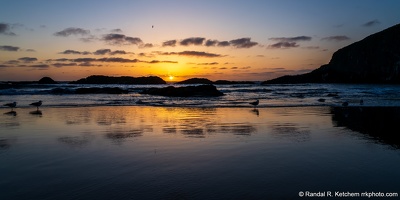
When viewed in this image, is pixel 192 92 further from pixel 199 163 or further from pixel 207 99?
pixel 199 163

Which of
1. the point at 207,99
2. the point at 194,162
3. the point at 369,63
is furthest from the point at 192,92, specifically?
the point at 369,63

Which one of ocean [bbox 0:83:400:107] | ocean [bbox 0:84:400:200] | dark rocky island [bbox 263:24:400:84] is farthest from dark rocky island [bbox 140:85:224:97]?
dark rocky island [bbox 263:24:400:84]

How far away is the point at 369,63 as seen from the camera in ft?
388

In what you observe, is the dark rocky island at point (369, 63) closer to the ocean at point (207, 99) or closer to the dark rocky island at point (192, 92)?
the ocean at point (207, 99)

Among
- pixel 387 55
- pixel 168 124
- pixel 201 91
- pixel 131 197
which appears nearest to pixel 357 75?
pixel 387 55

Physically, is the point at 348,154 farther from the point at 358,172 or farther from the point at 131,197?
the point at 131,197

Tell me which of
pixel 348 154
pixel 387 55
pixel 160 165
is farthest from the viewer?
pixel 387 55

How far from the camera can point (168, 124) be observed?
13.6 m

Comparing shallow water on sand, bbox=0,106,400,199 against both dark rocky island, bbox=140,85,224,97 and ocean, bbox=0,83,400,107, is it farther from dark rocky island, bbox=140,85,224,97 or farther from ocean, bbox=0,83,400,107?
dark rocky island, bbox=140,85,224,97

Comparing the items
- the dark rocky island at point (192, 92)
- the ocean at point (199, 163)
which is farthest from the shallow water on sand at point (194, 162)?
the dark rocky island at point (192, 92)

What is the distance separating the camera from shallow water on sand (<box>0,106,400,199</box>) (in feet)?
17.3

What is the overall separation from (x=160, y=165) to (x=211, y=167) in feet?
3.49

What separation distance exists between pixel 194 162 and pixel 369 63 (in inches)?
5031

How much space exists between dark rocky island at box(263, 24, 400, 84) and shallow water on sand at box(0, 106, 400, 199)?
104m
